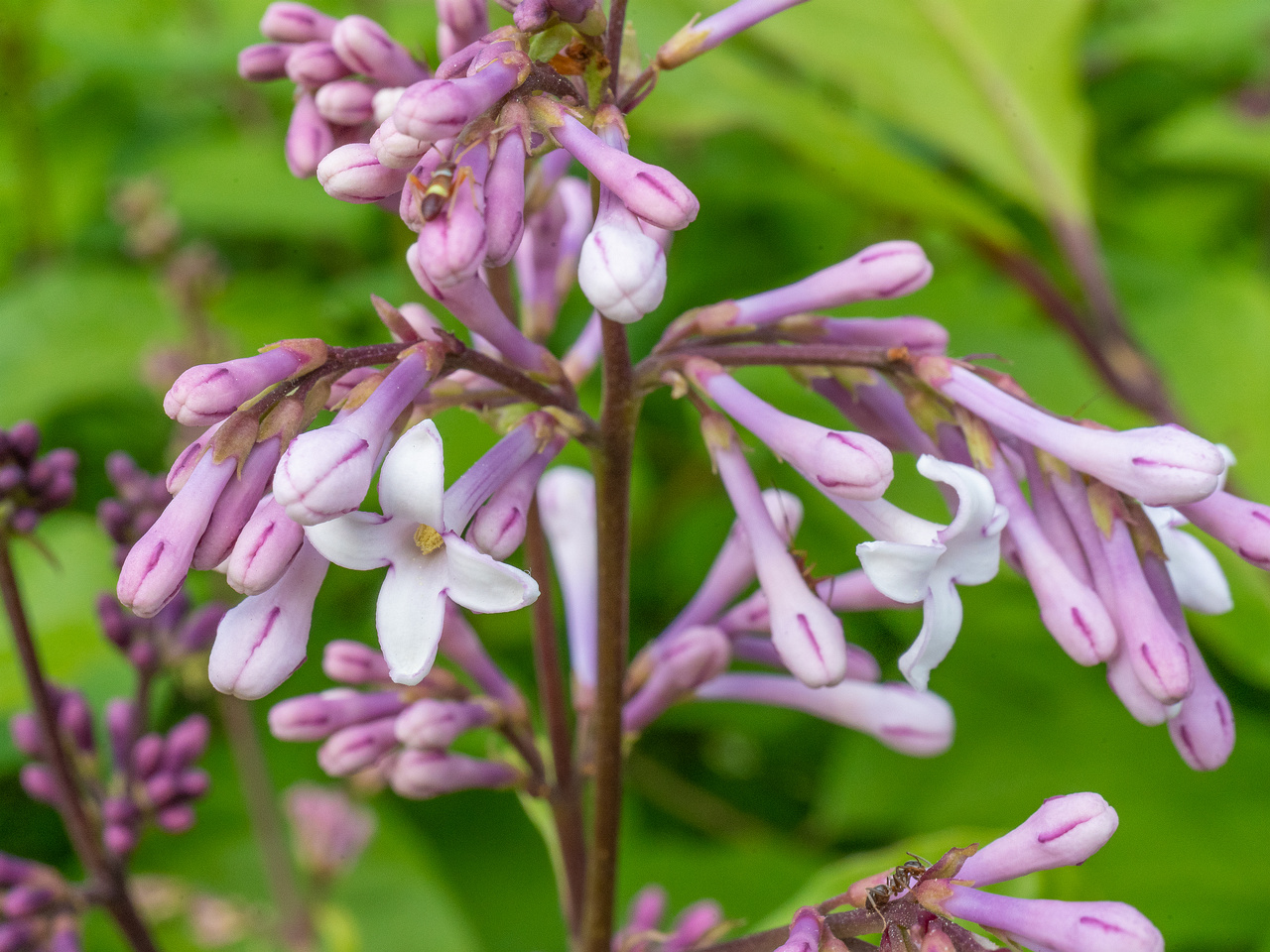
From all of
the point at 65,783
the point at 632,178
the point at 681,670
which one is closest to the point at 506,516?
the point at 632,178

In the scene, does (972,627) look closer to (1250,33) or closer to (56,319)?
(1250,33)

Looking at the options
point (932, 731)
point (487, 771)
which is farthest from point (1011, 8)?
point (487, 771)

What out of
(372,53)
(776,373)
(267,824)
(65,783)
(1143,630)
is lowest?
(267,824)

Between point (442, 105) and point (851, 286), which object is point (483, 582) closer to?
point (442, 105)

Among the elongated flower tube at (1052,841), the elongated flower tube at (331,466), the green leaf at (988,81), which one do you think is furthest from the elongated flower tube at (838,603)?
the green leaf at (988,81)

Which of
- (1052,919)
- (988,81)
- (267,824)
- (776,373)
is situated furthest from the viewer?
(988,81)
